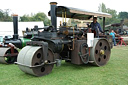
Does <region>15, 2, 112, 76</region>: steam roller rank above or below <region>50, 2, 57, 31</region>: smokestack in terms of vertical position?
below

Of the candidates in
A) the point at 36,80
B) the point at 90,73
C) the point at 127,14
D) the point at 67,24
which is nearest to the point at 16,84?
the point at 36,80

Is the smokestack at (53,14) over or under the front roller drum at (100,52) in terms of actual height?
over

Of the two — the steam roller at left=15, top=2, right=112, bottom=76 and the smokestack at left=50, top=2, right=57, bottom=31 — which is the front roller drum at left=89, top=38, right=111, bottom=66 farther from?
the smokestack at left=50, top=2, right=57, bottom=31

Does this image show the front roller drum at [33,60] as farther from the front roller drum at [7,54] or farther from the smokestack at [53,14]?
the front roller drum at [7,54]

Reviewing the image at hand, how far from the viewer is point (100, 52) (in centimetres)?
555

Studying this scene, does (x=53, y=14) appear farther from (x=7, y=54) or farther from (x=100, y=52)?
(x=7, y=54)

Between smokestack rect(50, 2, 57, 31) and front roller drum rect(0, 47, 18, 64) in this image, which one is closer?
smokestack rect(50, 2, 57, 31)

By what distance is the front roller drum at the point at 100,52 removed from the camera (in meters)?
5.38

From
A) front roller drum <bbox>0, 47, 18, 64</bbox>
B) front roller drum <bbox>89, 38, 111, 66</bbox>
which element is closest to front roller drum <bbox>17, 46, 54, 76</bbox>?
front roller drum <bbox>89, 38, 111, 66</bbox>

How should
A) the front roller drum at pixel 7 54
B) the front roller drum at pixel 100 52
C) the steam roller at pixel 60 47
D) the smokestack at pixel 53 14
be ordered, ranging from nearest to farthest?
the steam roller at pixel 60 47, the smokestack at pixel 53 14, the front roller drum at pixel 100 52, the front roller drum at pixel 7 54

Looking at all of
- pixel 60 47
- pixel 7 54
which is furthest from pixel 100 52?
pixel 7 54

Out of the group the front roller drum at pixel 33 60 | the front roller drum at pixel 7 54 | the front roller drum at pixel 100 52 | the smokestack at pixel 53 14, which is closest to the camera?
the front roller drum at pixel 33 60

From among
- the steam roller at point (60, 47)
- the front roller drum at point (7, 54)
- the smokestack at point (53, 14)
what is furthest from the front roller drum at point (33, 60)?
the front roller drum at point (7, 54)

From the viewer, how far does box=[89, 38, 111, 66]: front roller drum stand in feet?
17.7
